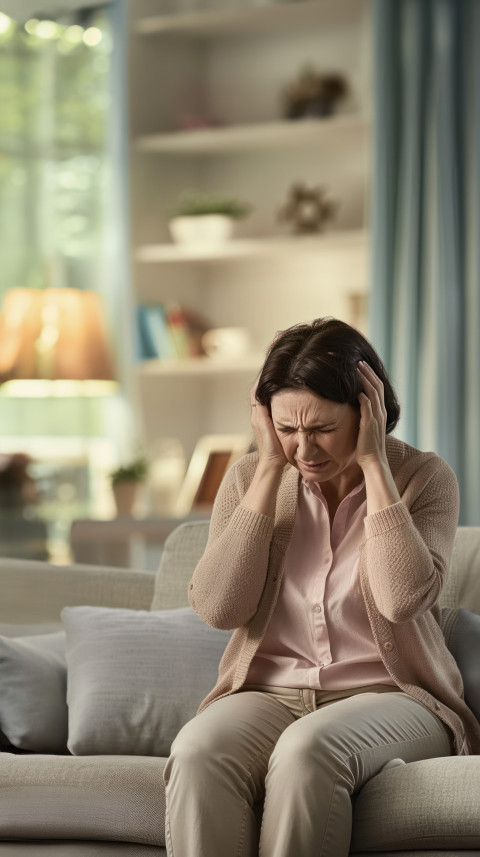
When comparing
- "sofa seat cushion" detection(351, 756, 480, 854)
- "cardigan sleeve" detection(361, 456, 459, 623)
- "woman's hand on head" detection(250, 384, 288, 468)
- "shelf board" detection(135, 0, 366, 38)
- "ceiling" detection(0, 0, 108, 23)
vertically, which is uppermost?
"ceiling" detection(0, 0, 108, 23)

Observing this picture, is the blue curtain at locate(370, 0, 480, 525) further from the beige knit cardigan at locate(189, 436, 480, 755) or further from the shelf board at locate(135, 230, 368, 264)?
the beige knit cardigan at locate(189, 436, 480, 755)

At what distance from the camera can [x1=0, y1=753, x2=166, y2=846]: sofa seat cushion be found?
79.0 inches

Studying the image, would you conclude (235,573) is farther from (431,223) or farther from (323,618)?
(431,223)

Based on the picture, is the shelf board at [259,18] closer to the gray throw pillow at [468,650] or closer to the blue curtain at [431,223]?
the blue curtain at [431,223]

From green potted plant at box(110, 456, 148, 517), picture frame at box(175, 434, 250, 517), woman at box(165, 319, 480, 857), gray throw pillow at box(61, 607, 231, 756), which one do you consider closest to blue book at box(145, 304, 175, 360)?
picture frame at box(175, 434, 250, 517)

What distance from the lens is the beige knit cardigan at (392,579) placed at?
1.99 metres

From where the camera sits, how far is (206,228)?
4.86 meters

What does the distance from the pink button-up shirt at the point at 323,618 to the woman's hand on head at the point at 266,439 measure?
118 mm

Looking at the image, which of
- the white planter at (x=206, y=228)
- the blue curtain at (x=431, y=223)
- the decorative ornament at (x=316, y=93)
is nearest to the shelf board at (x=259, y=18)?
the decorative ornament at (x=316, y=93)

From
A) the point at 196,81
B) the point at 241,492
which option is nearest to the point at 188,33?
the point at 196,81

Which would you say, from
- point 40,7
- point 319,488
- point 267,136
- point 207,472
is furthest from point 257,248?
point 319,488

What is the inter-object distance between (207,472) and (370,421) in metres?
2.81

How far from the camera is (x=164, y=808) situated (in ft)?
6.58

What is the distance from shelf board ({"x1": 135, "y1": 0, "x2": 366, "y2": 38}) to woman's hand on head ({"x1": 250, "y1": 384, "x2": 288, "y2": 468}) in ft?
9.69
